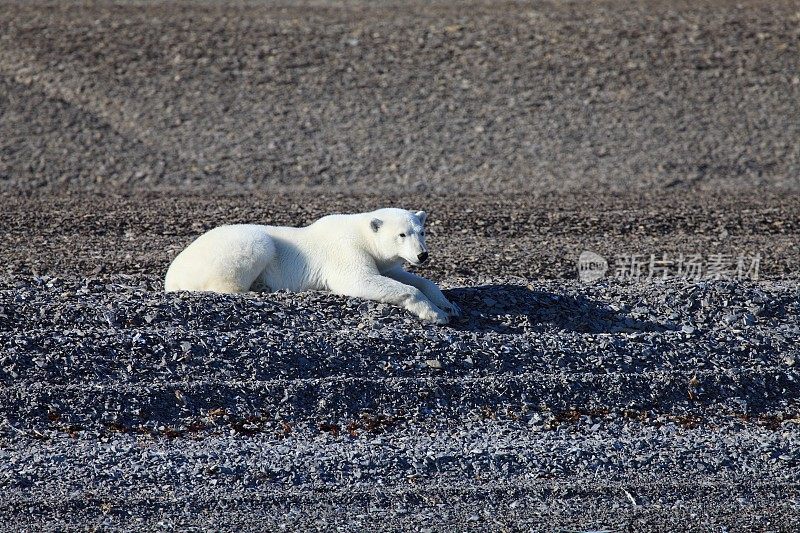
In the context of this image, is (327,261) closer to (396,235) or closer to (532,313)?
(396,235)

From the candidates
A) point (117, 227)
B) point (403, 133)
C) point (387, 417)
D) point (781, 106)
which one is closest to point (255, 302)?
point (387, 417)

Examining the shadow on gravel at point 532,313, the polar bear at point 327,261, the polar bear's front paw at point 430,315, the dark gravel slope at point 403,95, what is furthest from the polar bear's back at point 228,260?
the dark gravel slope at point 403,95

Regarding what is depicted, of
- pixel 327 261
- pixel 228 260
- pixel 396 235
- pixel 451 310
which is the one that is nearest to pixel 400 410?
pixel 451 310

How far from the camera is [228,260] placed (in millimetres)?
8117

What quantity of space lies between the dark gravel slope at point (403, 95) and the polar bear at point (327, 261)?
26.1 feet

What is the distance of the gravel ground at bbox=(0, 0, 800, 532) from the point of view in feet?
19.4

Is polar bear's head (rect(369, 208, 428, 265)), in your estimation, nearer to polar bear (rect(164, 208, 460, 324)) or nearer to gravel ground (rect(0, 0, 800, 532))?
polar bear (rect(164, 208, 460, 324))

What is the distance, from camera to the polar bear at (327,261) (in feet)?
26.1

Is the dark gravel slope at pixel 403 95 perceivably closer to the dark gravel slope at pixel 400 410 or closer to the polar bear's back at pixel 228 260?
the polar bear's back at pixel 228 260

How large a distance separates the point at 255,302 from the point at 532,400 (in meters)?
2.20

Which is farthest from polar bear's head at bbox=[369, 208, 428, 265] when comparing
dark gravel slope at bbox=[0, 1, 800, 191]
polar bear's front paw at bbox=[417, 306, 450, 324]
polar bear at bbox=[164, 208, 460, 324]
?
dark gravel slope at bbox=[0, 1, 800, 191]

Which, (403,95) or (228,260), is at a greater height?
(228,260)

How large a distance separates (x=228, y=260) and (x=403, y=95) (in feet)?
37.7

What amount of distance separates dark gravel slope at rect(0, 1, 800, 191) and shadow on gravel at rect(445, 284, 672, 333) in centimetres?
786
